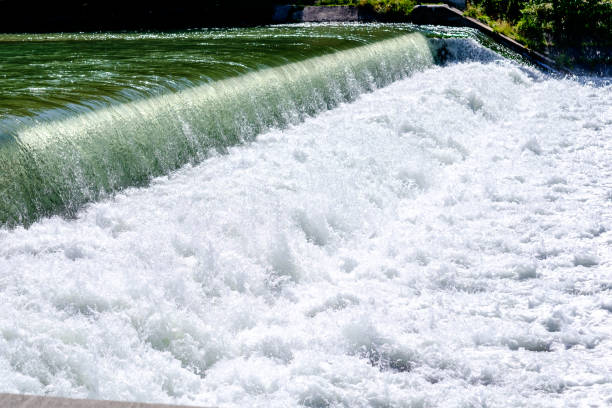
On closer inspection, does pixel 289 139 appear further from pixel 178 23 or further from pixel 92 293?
pixel 178 23

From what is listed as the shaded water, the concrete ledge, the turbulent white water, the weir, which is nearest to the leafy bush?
the shaded water

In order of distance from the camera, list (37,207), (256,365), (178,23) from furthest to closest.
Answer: (178,23) → (37,207) → (256,365)

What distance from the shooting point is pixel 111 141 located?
5.48m

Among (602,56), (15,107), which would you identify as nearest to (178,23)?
(602,56)

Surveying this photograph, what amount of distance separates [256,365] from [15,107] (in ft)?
10.4

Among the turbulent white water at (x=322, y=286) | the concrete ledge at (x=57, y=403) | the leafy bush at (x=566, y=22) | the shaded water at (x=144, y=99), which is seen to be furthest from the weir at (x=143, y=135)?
the leafy bush at (x=566, y=22)

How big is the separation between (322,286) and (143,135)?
2.15m

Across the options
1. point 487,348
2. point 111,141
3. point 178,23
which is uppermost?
point 178,23

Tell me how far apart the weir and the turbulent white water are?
185 mm

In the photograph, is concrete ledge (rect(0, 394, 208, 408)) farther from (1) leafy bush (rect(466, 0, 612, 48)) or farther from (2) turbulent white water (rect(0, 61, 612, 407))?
(1) leafy bush (rect(466, 0, 612, 48))

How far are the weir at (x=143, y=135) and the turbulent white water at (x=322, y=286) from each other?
0.19 meters

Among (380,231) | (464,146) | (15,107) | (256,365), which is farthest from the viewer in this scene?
(464,146)

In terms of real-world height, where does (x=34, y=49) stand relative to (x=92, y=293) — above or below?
above

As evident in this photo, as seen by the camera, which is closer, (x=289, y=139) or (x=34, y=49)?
(x=289, y=139)
